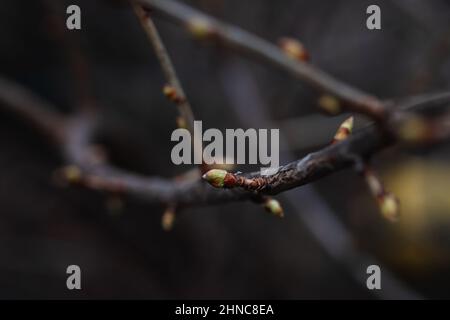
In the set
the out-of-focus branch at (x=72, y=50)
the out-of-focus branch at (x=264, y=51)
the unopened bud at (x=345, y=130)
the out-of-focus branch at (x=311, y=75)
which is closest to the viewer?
the unopened bud at (x=345, y=130)

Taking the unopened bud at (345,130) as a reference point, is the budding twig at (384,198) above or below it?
below

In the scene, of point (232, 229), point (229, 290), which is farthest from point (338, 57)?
point (229, 290)

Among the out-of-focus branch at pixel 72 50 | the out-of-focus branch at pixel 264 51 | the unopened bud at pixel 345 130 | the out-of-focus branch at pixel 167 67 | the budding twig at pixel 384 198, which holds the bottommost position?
the budding twig at pixel 384 198

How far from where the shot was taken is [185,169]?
2.06 metres

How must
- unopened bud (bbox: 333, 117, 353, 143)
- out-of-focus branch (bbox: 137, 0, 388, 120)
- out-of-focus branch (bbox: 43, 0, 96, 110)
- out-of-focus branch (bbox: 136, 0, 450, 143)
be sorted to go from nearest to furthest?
unopened bud (bbox: 333, 117, 353, 143)
out-of-focus branch (bbox: 136, 0, 450, 143)
out-of-focus branch (bbox: 137, 0, 388, 120)
out-of-focus branch (bbox: 43, 0, 96, 110)

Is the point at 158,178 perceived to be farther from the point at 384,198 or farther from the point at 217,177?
the point at 217,177

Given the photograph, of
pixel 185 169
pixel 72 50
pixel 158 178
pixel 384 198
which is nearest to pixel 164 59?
pixel 384 198

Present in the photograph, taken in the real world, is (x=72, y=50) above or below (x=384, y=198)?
above

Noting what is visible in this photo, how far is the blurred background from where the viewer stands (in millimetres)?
1938

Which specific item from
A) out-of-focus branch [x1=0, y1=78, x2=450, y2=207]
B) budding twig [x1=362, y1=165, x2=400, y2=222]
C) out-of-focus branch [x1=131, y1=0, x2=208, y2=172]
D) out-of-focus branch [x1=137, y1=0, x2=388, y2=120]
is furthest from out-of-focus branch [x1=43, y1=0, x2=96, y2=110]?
budding twig [x1=362, y1=165, x2=400, y2=222]

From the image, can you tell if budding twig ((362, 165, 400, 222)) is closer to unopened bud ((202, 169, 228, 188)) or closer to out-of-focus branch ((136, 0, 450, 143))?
out-of-focus branch ((136, 0, 450, 143))

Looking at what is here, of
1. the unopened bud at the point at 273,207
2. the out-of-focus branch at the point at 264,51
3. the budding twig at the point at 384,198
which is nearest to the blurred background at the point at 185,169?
the out-of-focus branch at the point at 264,51

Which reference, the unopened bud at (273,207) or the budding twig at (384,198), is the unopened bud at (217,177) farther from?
the budding twig at (384,198)

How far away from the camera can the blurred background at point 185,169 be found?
194 centimetres
